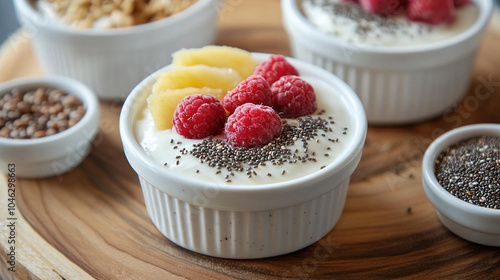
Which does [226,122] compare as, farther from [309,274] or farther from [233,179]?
[309,274]

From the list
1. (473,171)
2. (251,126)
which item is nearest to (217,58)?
(251,126)

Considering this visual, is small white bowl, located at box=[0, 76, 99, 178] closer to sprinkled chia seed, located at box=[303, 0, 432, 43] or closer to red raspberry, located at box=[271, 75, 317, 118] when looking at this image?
red raspberry, located at box=[271, 75, 317, 118]

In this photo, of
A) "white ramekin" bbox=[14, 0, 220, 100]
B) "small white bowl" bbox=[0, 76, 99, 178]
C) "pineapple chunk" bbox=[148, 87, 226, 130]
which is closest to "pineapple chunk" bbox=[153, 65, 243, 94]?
"pineapple chunk" bbox=[148, 87, 226, 130]

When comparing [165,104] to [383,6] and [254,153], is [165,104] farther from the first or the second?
[383,6]

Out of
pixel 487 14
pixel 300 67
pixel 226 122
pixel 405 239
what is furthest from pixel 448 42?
pixel 226 122

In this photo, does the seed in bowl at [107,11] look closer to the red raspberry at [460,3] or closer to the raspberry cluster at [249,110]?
the raspberry cluster at [249,110]

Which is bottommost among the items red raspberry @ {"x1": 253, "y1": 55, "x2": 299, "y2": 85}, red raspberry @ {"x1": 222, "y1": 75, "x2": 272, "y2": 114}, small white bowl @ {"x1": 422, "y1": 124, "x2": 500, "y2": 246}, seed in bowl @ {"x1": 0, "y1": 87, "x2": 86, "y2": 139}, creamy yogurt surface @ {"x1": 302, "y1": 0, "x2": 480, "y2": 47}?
small white bowl @ {"x1": 422, "y1": 124, "x2": 500, "y2": 246}
